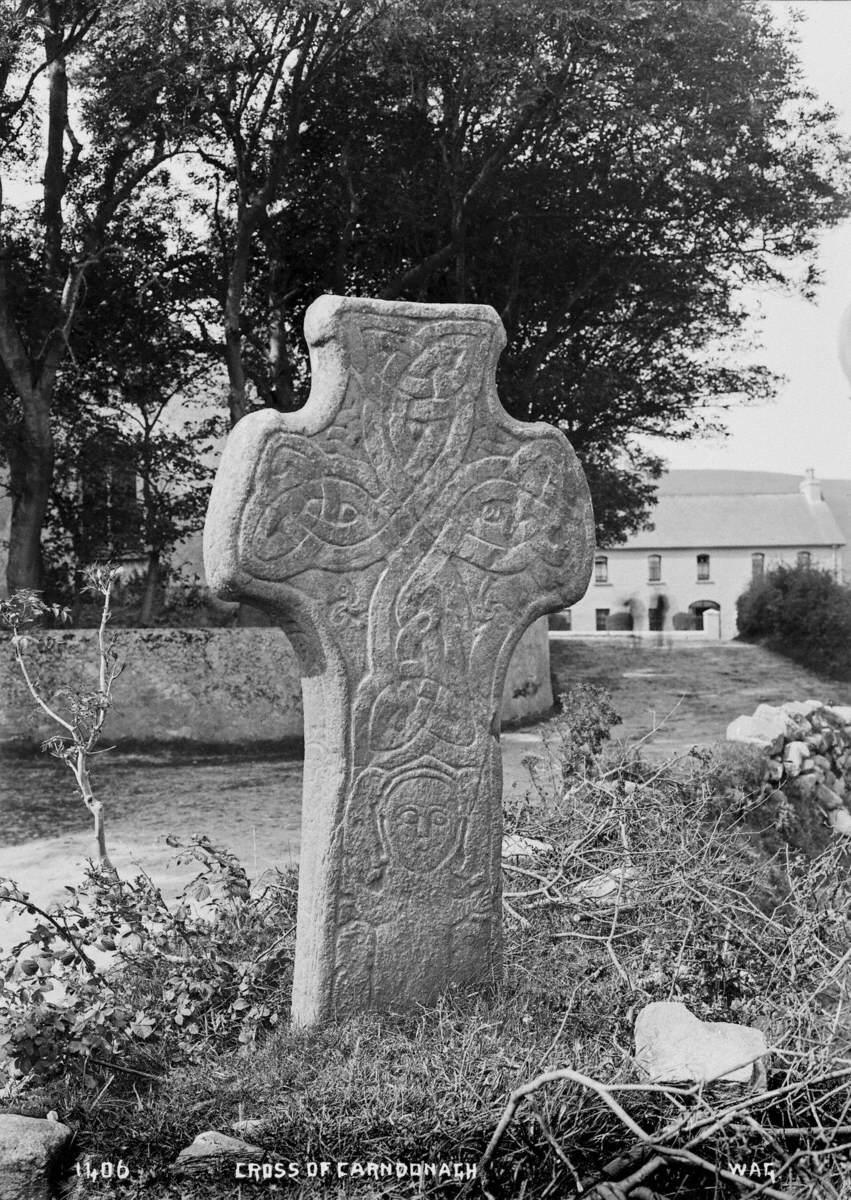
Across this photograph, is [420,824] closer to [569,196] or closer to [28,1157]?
[28,1157]

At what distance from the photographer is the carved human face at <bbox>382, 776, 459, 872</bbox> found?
4.06 m

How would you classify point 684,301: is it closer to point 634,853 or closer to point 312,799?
point 634,853

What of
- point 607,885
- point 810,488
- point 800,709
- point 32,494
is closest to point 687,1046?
point 607,885

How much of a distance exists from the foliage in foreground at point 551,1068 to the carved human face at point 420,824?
1.58 feet

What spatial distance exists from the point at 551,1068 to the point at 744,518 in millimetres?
37106

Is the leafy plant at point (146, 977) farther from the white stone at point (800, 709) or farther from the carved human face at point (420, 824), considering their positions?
the white stone at point (800, 709)

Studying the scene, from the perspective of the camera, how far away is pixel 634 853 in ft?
17.6

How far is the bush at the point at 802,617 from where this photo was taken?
69.6ft

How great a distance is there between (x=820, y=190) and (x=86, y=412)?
11.3 meters

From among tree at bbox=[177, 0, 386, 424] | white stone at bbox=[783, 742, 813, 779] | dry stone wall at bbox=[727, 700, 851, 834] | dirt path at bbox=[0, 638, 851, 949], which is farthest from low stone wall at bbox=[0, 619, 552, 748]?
white stone at bbox=[783, 742, 813, 779]

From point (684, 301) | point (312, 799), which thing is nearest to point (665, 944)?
point (312, 799)

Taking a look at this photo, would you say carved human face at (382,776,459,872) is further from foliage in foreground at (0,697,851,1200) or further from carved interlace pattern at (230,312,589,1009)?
foliage in foreground at (0,697,851,1200)

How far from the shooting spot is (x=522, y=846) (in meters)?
5.97

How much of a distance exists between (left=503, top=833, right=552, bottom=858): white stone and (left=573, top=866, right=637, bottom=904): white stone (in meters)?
0.36
